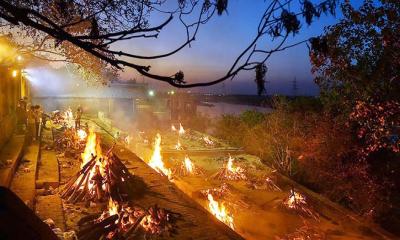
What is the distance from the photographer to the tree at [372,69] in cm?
993

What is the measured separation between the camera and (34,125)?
18.2 meters

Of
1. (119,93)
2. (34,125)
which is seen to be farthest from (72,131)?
(119,93)

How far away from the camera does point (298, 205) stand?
13352mm

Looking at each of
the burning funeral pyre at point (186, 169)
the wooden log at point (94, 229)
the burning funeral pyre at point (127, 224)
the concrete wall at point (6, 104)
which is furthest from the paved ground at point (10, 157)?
the burning funeral pyre at point (186, 169)

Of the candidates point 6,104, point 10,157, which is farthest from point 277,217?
point 6,104

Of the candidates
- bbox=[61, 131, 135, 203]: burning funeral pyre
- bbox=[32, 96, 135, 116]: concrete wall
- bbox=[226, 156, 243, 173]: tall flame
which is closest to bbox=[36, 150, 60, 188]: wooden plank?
bbox=[61, 131, 135, 203]: burning funeral pyre

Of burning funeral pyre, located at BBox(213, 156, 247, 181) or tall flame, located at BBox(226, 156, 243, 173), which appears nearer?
burning funeral pyre, located at BBox(213, 156, 247, 181)

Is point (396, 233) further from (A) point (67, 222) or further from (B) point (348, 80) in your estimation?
(A) point (67, 222)

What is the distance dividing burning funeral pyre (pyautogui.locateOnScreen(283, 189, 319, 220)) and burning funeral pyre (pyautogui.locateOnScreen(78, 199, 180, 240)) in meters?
5.99

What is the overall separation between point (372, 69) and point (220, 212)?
647 cm

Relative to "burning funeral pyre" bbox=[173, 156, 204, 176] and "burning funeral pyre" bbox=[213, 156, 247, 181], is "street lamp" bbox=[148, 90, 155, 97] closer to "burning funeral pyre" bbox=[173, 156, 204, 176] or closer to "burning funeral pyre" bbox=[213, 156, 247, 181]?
"burning funeral pyre" bbox=[173, 156, 204, 176]

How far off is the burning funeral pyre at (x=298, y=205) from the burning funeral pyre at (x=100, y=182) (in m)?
6.08

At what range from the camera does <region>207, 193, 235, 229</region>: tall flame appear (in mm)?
11594

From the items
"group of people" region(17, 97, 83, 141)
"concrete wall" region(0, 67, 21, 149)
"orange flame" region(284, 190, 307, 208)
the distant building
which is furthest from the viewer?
the distant building
